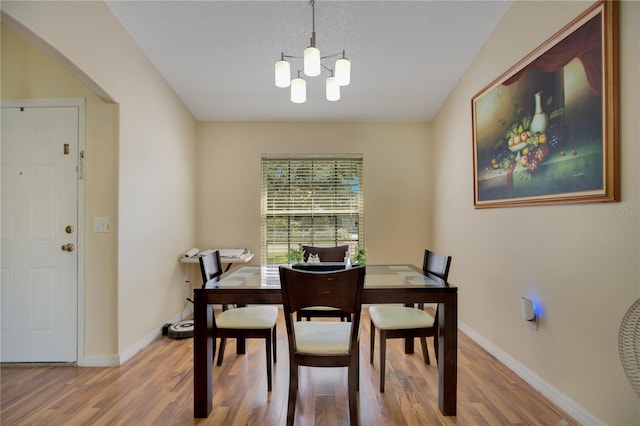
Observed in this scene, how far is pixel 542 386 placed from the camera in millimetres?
2070

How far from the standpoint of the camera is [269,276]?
7.33ft

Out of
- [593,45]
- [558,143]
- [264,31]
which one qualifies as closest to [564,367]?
[558,143]

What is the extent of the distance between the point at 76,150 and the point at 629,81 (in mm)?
3653

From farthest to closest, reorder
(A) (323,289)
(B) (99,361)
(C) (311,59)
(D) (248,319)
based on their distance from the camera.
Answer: (B) (99,361) → (D) (248,319) → (C) (311,59) → (A) (323,289)

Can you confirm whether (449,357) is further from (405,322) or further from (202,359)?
(202,359)

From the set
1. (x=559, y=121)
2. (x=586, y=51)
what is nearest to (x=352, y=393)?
(x=559, y=121)

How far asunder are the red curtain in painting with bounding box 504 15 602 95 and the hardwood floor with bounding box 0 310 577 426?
1.94m

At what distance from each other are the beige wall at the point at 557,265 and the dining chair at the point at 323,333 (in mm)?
1310

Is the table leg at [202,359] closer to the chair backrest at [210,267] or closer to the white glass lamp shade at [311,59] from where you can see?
the chair backrest at [210,267]

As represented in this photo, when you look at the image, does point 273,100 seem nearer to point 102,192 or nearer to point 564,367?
point 102,192

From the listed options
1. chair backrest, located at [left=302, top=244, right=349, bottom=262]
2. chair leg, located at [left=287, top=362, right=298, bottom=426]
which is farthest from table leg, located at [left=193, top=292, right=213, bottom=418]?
chair backrest, located at [left=302, top=244, right=349, bottom=262]

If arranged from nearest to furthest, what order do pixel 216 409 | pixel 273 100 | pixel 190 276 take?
1. pixel 216 409
2. pixel 273 100
3. pixel 190 276

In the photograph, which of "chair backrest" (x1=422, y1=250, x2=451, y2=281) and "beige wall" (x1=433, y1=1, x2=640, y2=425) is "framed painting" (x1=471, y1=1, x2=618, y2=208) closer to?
"beige wall" (x1=433, y1=1, x2=640, y2=425)

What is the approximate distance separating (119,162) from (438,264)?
2.65 metres
